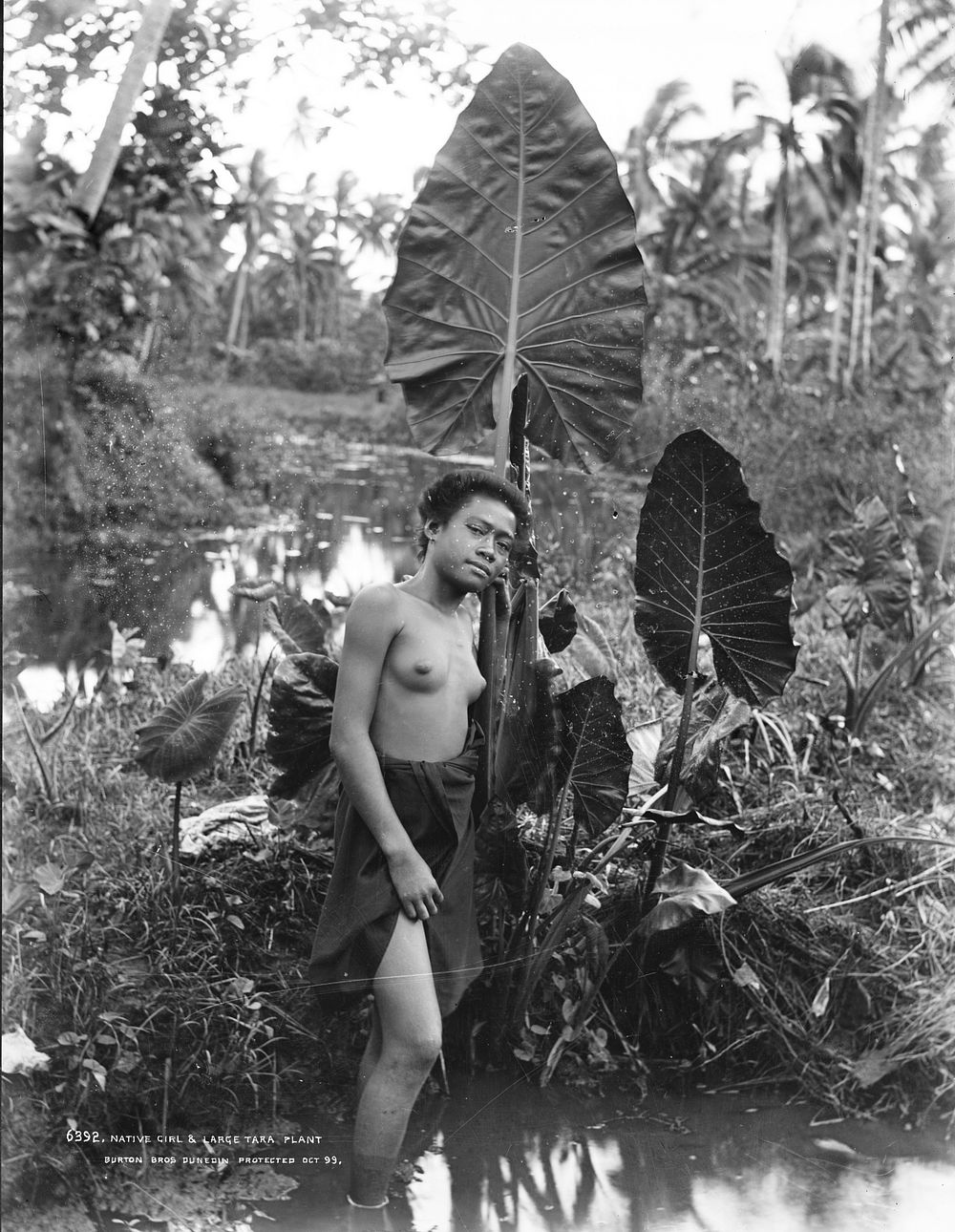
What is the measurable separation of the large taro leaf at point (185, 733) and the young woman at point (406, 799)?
345 mm

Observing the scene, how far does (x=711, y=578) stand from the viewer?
6.63 feet

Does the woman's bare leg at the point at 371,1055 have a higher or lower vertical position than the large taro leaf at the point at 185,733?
lower

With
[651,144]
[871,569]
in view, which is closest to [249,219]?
[651,144]

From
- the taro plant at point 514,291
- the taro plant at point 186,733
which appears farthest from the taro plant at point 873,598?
the taro plant at point 186,733

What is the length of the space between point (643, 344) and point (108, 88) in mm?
962

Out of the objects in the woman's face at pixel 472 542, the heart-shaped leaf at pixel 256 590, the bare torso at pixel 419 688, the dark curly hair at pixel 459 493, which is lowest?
the bare torso at pixel 419 688

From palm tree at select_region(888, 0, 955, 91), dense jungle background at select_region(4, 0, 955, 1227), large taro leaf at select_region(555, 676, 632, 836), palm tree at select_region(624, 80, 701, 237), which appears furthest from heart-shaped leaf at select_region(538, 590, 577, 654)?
palm tree at select_region(888, 0, 955, 91)

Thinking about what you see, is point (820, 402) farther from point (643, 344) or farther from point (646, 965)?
point (646, 965)

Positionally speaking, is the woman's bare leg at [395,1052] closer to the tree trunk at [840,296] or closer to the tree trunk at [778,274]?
the tree trunk at [778,274]

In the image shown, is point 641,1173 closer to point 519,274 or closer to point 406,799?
point 406,799

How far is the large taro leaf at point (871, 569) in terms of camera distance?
2811 millimetres

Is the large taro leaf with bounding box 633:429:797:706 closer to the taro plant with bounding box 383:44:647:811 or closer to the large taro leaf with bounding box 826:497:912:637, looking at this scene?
the taro plant with bounding box 383:44:647:811

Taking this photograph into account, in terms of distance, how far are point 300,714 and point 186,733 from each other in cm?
19

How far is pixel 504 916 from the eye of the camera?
202 centimetres
